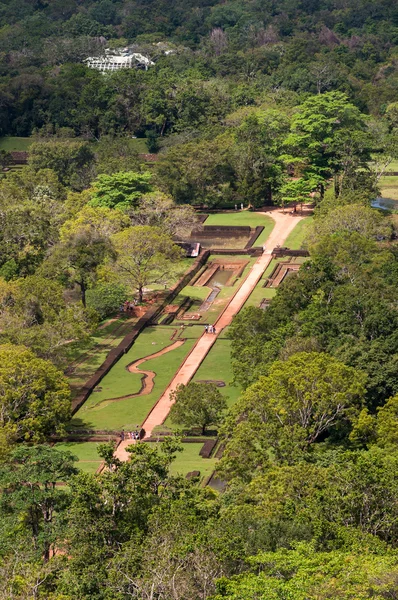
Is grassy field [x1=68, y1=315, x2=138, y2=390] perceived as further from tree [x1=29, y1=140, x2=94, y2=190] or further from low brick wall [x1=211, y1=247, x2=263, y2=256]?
tree [x1=29, y1=140, x2=94, y2=190]

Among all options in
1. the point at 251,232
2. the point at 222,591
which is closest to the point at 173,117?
the point at 251,232

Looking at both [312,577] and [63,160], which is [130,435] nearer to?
[312,577]

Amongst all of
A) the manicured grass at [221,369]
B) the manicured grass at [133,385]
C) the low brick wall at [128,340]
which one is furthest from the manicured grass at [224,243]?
the manicured grass at [221,369]

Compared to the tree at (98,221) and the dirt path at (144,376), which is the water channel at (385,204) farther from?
the dirt path at (144,376)

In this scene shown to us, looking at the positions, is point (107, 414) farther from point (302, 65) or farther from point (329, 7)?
point (329, 7)

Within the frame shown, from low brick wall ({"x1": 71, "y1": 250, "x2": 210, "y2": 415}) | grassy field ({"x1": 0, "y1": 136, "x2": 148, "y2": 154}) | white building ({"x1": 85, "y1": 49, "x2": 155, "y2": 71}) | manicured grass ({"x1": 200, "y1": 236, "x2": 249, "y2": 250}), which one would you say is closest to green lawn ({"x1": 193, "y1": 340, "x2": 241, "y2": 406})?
low brick wall ({"x1": 71, "y1": 250, "x2": 210, "y2": 415})
